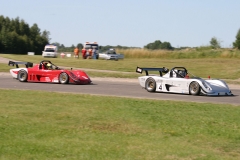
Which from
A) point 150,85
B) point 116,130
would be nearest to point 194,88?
point 150,85

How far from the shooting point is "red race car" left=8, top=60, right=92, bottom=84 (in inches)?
976

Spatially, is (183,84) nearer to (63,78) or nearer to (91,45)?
(63,78)

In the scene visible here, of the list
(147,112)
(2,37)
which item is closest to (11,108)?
(147,112)

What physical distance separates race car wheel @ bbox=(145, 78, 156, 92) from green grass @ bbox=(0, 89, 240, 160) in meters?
5.56

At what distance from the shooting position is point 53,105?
15.0 metres

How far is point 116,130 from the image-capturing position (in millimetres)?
11102

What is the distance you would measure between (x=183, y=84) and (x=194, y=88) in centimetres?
56

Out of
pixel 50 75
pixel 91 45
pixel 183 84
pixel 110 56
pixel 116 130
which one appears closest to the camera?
pixel 116 130

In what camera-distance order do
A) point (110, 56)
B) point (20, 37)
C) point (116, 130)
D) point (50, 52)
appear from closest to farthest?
point (116, 130), point (110, 56), point (50, 52), point (20, 37)

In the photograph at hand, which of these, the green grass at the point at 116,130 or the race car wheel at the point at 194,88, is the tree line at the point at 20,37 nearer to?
the race car wheel at the point at 194,88

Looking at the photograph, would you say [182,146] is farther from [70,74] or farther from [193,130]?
[70,74]

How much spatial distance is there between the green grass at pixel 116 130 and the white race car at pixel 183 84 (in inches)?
165

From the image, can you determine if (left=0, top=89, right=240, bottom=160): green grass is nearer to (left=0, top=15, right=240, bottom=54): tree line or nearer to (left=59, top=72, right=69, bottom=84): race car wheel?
(left=59, top=72, right=69, bottom=84): race car wheel

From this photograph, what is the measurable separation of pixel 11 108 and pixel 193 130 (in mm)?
5281
